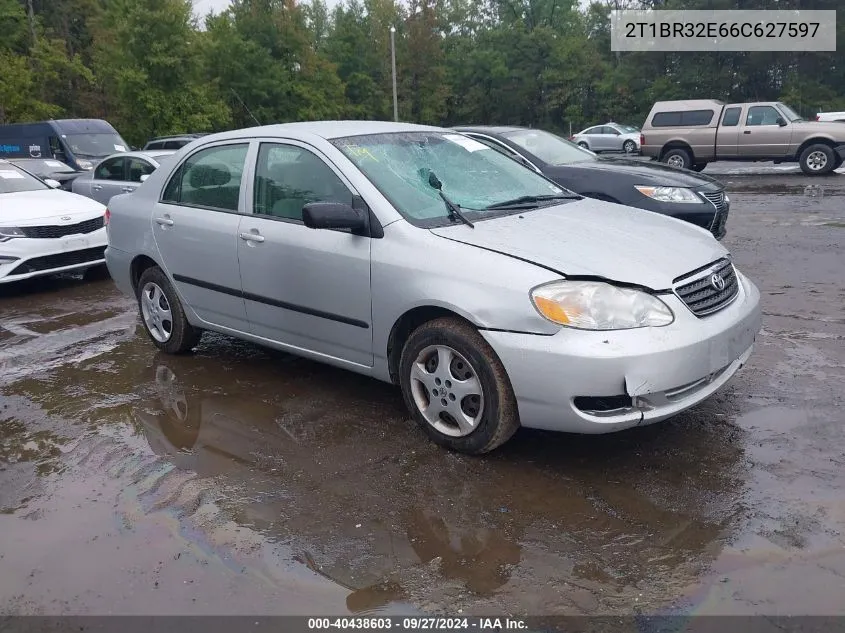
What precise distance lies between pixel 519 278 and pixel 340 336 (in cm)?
125

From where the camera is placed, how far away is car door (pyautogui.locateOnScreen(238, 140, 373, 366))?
13.9 ft

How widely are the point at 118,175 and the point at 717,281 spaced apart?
10.3 m

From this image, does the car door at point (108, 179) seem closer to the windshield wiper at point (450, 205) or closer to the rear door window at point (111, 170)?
the rear door window at point (111, 170)

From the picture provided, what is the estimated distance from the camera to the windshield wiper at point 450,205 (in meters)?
4.11

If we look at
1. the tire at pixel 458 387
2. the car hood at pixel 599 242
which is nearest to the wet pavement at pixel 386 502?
the tire at pixel 458 387

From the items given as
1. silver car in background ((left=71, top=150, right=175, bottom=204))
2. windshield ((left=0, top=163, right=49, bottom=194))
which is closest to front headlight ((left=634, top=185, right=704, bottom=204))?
silver car in background ((left=71, top=150, right=175, bottom=204))

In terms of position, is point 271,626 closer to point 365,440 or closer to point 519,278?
point 365,440

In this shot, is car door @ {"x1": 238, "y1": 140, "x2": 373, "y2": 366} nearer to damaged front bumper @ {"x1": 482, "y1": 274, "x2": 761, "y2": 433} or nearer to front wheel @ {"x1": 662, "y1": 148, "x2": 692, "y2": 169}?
damaged front bumper @ {"x1": 482, "y1": 274, "x2": 761, "y2": 433}

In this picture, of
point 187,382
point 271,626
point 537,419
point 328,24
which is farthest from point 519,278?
point 328,24

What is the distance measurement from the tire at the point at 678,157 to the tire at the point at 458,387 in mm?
Result: 16973

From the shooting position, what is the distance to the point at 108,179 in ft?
39.3

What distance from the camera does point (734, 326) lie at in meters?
3.81

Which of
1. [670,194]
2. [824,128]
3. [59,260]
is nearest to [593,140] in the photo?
[824,128]

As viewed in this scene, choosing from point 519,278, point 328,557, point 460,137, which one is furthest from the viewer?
point 460,137
